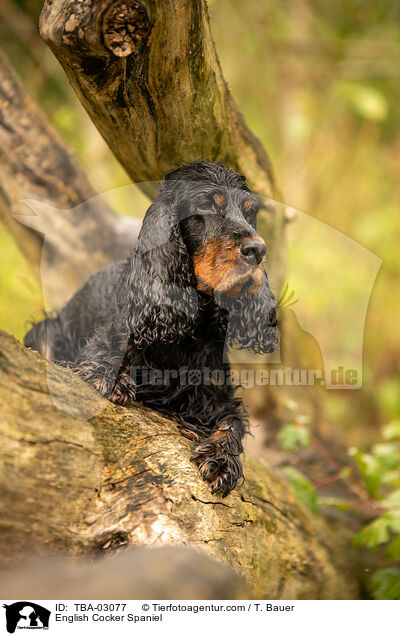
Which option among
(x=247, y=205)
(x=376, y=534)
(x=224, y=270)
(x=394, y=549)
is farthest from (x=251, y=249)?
(x=394, y=549)

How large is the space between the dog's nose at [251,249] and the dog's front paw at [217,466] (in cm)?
87

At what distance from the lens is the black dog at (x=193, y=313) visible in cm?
228

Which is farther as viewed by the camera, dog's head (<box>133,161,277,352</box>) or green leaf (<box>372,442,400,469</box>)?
green leaf (<box>372,442,400,469</box>)

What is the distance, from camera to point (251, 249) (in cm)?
218

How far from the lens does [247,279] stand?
2.24 meters

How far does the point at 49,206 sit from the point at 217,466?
9.27 ft

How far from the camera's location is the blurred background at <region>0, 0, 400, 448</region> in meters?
7.15

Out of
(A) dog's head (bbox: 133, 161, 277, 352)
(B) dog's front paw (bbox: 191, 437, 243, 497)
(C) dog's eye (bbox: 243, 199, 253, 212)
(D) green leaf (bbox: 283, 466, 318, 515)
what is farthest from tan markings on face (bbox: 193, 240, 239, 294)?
(D) green leaf (bbox: 283, 466, 318, 515)

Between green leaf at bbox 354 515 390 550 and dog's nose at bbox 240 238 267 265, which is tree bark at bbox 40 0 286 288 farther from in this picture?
green leaf at bbox 354 515 390 550

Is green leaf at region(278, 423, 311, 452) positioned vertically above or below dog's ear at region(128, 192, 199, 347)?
below

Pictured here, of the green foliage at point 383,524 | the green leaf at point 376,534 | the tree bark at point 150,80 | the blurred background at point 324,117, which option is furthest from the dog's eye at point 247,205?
the blurred background at point 324,117

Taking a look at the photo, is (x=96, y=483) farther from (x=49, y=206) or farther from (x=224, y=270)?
(x=49, y=206)
